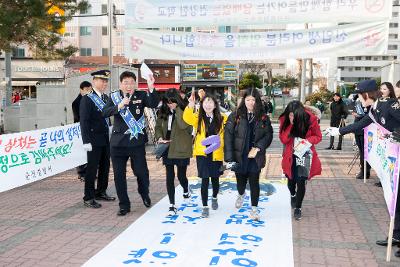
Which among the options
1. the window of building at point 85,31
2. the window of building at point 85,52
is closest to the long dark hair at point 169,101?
the window of building at point 85,52

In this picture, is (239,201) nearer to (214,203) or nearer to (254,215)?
(214,203)

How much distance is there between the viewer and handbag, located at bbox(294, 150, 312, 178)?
5906mm

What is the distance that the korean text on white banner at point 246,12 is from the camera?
28.3 ft

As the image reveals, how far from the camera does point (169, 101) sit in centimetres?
624

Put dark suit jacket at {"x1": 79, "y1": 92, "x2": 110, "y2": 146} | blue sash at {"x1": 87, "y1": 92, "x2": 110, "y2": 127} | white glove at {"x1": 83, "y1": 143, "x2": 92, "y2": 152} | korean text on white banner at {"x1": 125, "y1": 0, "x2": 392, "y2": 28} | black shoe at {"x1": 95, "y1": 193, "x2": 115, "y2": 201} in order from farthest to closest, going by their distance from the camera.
A: korean text on white banner at {"x1": 125, "y1": 0, "x2": 392, "y2": 28} < black shoe at {"x1": 95, "y1": 193, "x2": 115, "y2": 201} < blue sash at {"x1": 87, "y1": 92, "x2": 110, "y2": 127} < dark suit jacket at {"x1": 79, "y1": 92, "x2": 110, "y2": 146} < white glove at {"x1": 83, "y1": 143, "x2": 92, "y2": 152}

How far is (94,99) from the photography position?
6.59 m

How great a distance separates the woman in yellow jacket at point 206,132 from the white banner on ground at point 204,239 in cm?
50

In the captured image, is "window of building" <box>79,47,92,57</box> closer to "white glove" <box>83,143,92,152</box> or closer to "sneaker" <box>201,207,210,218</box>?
"white glove" <box>83,143,92,152</box>

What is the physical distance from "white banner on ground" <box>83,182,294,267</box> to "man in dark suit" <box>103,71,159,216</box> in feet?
2.29

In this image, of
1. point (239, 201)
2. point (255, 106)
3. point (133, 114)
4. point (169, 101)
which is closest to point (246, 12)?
point (169, 101)

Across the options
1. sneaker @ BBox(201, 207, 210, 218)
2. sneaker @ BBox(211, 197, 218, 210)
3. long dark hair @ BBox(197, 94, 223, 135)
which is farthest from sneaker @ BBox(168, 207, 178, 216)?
long dark hair @ BBox(197, 94, 223, 135)

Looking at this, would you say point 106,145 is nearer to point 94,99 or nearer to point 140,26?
point 94,99

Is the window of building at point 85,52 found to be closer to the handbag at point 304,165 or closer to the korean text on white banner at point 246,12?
the korean text on white banner at point 246,12

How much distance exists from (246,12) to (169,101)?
3.67 metres
